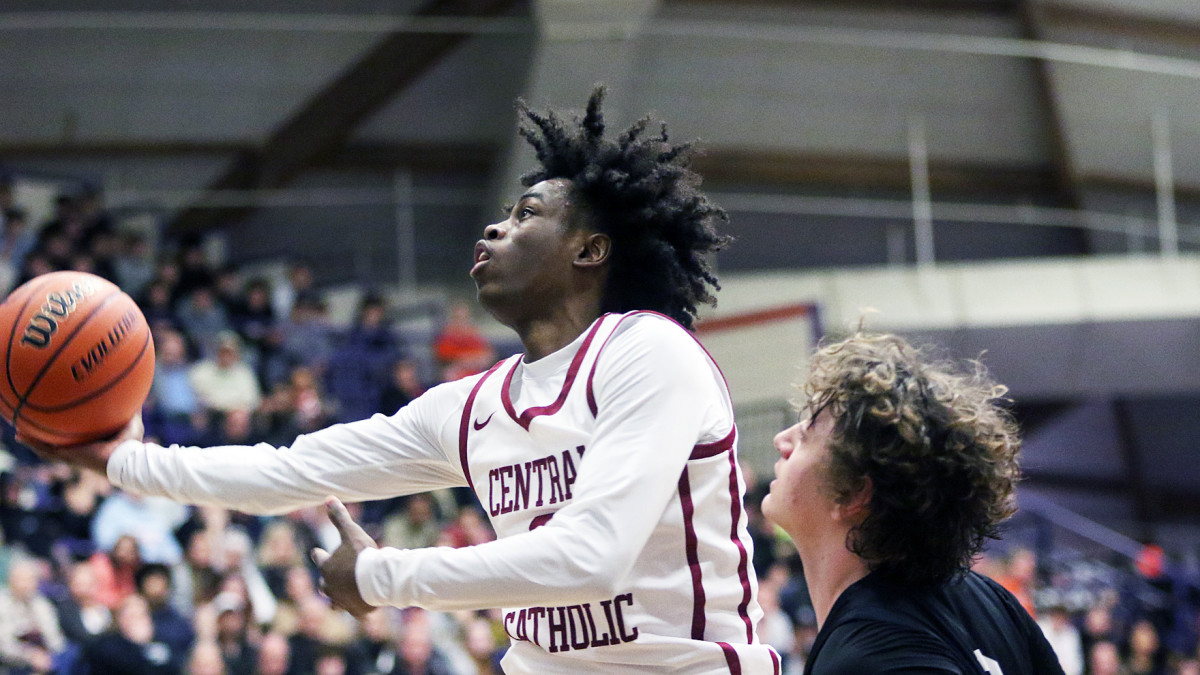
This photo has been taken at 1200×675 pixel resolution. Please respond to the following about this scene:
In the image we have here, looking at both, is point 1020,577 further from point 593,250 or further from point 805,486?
point 805,486

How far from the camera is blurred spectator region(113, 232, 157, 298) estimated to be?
34.1 feet

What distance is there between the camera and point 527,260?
2.81 metres

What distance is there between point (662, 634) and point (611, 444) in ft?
1.31

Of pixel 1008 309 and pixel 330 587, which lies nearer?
pixel 330 587

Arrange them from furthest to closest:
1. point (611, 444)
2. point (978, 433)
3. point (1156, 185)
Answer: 1. point (1156, 185)
2. point (611, 444)
3. point (978, 433)

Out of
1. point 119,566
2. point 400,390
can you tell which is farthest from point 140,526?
point 400,390

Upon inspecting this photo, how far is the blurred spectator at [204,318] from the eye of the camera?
10227mm

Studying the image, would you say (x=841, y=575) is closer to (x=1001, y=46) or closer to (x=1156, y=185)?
(x=1001, y=46)

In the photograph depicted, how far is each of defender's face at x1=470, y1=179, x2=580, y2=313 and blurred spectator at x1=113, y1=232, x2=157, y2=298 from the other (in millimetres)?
8088

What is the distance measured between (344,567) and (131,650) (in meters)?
4.67

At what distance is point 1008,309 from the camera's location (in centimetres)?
1366

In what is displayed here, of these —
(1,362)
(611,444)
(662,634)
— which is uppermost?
(1,362)

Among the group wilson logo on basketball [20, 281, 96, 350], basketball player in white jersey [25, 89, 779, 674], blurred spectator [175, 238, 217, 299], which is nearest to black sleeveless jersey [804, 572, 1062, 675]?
basketball player in white jersey [25, 89, 779, 674]

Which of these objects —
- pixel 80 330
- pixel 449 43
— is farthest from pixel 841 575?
pixel 449 43
